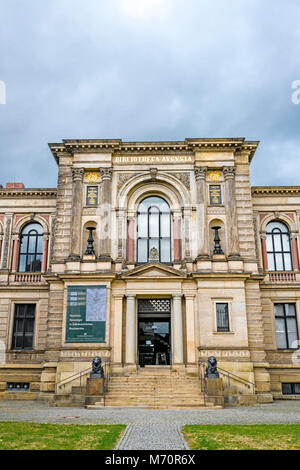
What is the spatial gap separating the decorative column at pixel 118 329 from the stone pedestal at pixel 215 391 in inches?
243

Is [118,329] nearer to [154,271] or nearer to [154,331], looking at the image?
[154,331]

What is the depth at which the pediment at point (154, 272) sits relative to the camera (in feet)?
89.5

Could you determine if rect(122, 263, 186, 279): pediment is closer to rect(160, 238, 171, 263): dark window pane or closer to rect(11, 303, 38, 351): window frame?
rect(160, 238, 171, 263): dark window pane

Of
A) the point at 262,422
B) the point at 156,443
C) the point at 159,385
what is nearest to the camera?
the point at 156,443

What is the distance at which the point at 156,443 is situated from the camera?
11.8m

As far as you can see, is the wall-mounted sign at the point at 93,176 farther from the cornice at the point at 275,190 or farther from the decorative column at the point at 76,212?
the cornice at the point at 275,190

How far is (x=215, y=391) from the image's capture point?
22219 mm

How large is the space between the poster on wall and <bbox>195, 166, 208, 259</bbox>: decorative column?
6738 millimetres

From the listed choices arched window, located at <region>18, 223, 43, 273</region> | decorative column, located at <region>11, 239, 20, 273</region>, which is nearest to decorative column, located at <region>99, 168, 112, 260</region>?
arched window, located at <region>18, 223, 43, 273</region>

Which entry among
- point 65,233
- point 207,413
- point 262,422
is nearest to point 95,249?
point 65,233

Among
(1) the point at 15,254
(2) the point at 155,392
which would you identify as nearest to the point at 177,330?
(2) the point at 155,392

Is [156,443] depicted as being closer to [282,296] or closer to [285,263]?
[282,296]

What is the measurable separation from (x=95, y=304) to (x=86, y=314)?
0.80m

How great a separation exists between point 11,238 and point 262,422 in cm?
2301
